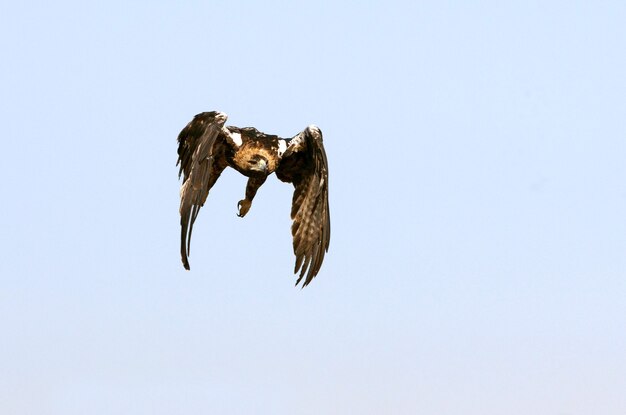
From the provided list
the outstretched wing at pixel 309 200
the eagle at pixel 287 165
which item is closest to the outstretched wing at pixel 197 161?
the eagle at pixel 287 165

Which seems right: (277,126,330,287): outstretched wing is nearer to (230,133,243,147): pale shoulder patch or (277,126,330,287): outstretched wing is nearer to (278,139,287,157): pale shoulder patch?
(278,139,287,157): pale shoulder patch

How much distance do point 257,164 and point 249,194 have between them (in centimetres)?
65

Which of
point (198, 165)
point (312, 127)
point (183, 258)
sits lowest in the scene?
point (183, 258)

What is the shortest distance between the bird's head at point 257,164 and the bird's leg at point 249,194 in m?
0.35

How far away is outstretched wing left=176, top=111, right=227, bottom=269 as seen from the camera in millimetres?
19125

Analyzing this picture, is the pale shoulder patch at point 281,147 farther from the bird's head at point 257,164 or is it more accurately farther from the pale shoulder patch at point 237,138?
the pale shoulder patch at point 237,138

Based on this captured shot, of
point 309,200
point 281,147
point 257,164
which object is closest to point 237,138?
point 257,164

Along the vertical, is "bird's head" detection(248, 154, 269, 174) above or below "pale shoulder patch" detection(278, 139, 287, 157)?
below

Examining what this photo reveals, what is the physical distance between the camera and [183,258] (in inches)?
751

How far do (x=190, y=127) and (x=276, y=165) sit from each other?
4.74 feet

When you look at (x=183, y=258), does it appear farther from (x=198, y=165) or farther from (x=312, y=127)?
(x=312, y=127)

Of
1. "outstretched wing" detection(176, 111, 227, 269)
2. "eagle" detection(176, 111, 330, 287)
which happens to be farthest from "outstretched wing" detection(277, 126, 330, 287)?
"outstretched wing" detection(176, 111, 227, 269)

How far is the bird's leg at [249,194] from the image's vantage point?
2159 centimetres

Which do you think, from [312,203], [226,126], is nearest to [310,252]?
[312,203]
